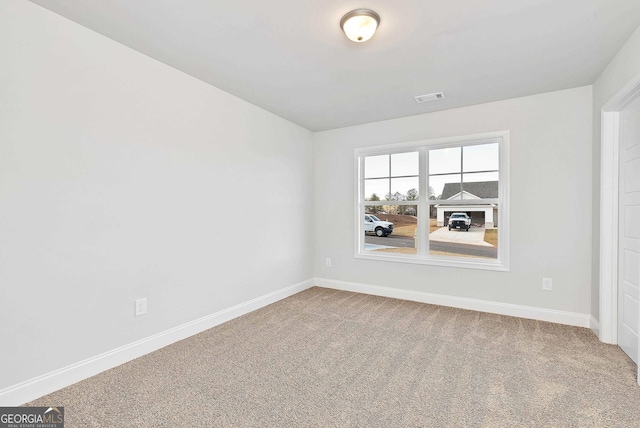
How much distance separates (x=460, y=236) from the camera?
3.79 meters

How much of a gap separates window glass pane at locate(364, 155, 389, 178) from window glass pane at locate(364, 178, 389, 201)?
3.2 inches

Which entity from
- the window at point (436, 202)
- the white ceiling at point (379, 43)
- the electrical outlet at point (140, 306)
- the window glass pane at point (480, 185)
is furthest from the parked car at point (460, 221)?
the electrical outlet at point (140, 306)

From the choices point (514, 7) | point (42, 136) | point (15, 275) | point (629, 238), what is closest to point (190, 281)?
point (15, 275)

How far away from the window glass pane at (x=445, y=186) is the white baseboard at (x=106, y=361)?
109 inches

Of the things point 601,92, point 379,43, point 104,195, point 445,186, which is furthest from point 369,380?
point 601,92

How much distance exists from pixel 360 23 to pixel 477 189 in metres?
2.54

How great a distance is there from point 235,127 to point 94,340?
2.36m

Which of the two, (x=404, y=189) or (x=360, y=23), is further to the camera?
(x=404, y=189)

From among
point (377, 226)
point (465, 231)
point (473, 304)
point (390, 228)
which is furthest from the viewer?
point (377, 226)

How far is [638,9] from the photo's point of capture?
1.89m

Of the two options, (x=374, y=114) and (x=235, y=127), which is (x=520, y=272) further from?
(x=235, y=127)

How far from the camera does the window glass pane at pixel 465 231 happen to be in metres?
3.58

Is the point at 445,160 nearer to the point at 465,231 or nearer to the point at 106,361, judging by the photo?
the point at 465,231

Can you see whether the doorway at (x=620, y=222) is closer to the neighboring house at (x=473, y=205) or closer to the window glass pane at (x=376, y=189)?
the neighboring house at (x=473, y=205)
